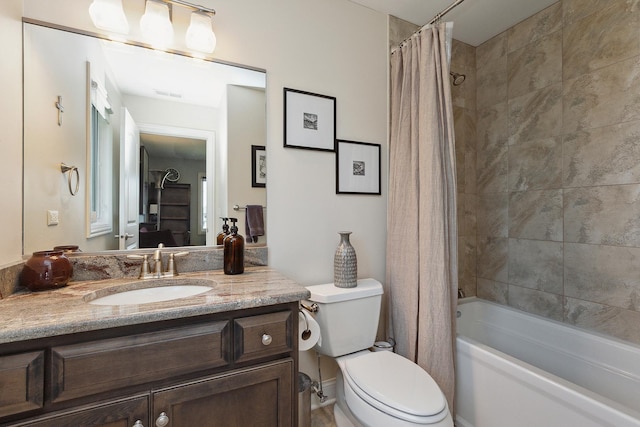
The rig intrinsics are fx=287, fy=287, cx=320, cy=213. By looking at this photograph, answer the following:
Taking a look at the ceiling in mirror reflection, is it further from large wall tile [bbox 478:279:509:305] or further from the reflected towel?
large wall tile [bbox 478:279:509:305]

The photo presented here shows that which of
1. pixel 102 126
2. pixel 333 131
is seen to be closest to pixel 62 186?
pixel 102 126

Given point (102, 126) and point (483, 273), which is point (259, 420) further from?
point (483, 273)

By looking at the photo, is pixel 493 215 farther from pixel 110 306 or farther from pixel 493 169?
pixel 110 306

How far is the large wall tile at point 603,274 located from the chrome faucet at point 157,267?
2.32 meters

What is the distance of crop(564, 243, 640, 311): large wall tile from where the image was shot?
5.14 feet

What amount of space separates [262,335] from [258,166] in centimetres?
92

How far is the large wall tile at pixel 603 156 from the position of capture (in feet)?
5.15

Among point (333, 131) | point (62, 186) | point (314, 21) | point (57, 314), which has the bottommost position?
point (57, 314)

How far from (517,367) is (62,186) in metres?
2.14

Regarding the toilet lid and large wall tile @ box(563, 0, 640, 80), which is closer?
the toilet lid

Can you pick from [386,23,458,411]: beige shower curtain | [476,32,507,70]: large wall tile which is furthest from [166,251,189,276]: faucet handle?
[476,32,507,70]: large wall tile

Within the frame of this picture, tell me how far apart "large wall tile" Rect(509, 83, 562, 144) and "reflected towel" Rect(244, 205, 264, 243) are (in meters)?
1.94

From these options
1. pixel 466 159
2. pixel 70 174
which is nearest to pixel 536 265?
pixel 466 159

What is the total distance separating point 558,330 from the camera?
1.76 metres
